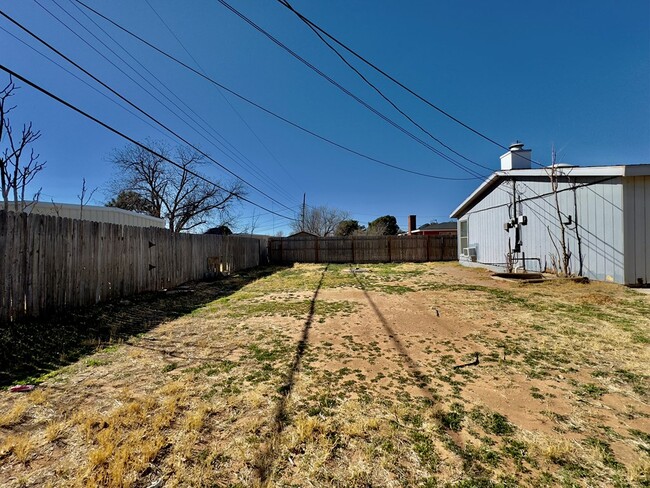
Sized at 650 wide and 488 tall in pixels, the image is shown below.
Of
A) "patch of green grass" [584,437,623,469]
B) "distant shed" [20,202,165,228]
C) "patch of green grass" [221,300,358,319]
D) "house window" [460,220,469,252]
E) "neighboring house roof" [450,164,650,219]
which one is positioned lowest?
"patch of green grass" [584,437,623,469]

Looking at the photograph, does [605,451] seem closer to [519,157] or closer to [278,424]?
[278,424]

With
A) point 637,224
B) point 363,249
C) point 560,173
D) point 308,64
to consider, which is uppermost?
point 308,64

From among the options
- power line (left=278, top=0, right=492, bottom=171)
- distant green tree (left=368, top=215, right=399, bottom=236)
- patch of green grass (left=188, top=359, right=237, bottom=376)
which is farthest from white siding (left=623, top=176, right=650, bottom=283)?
distant green tree (left=368, top=215, right=399, bottom=236)

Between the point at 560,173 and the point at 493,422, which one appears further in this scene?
the point at 560,173

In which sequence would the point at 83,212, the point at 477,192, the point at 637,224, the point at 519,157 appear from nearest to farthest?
the point at 637,224
the point at 519,157
the point at 83,212
the point at 477,192

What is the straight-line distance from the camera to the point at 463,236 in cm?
1495

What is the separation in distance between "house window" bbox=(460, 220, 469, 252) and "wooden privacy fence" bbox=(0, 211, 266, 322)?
1318 cm

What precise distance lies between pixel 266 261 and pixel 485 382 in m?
16.5

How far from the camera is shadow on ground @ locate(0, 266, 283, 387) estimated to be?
2.97 m

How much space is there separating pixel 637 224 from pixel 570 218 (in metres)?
1.47

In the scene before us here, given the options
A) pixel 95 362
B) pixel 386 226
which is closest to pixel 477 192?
pixel 95 362

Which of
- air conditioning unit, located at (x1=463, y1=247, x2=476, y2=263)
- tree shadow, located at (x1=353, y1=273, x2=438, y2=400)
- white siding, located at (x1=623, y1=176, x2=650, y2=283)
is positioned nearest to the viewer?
tree shadow, located at (x1=353, y1=273, x2=438, y2=400)

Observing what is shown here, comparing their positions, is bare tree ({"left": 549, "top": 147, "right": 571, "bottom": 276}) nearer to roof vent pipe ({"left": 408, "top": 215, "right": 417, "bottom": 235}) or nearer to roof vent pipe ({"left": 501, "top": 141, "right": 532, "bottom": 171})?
roof vent pipe ({"left": 501, "top": 141, "right": 532, "bottom": 171})

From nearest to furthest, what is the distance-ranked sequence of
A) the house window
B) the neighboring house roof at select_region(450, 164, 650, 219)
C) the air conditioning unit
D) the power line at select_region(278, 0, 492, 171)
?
1. the power line at select_region(278, 0, 492, 171)
2. the neighboring house roof at select_region(450, 164, 650, 219)
3. the air conditioning unit
4. the house window
